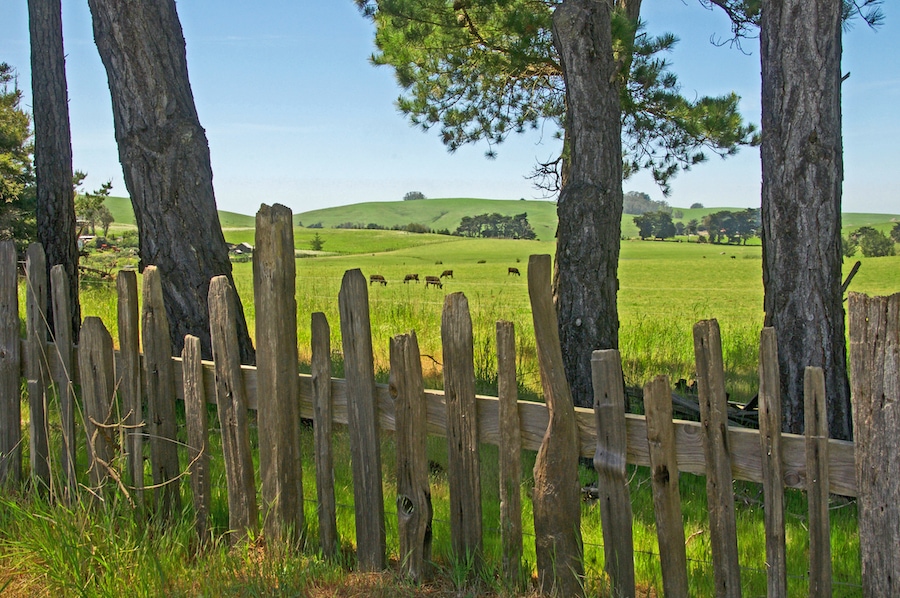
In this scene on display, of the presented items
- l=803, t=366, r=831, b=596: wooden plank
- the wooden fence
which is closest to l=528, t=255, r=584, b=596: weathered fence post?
the wooden fence

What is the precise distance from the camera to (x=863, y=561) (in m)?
2.61

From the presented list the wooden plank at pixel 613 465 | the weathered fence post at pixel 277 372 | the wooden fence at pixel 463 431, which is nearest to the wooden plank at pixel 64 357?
the wooden fence at pixel 463 431

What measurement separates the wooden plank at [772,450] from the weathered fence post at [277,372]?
6.28 ft

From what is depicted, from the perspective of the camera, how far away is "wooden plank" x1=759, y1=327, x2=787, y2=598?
8.50 feet

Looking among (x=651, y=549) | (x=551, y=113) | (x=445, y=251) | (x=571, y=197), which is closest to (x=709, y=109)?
(x=551, y=113)

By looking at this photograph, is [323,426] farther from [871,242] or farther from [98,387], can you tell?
[871,242]

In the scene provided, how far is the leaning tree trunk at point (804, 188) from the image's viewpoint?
16.3ft

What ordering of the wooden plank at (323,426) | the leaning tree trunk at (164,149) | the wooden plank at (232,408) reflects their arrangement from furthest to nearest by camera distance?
the leaning tree trunk at (164,149) < the wooden plank at (232,408) < the wooden plank at (323,426)

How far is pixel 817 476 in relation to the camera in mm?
2602

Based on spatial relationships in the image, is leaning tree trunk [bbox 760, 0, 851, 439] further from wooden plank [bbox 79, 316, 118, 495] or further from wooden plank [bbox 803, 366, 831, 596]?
wooden plank [bbox 79, 316, 118, 495]

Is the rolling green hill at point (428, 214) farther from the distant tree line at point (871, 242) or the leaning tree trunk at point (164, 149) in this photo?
the leaning tree trunk at point (164, 149)

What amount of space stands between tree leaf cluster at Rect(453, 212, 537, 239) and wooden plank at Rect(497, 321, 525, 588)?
313 feet

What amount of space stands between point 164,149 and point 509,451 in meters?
4.02

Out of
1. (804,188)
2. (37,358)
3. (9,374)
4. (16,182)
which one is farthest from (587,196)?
(16,182)
